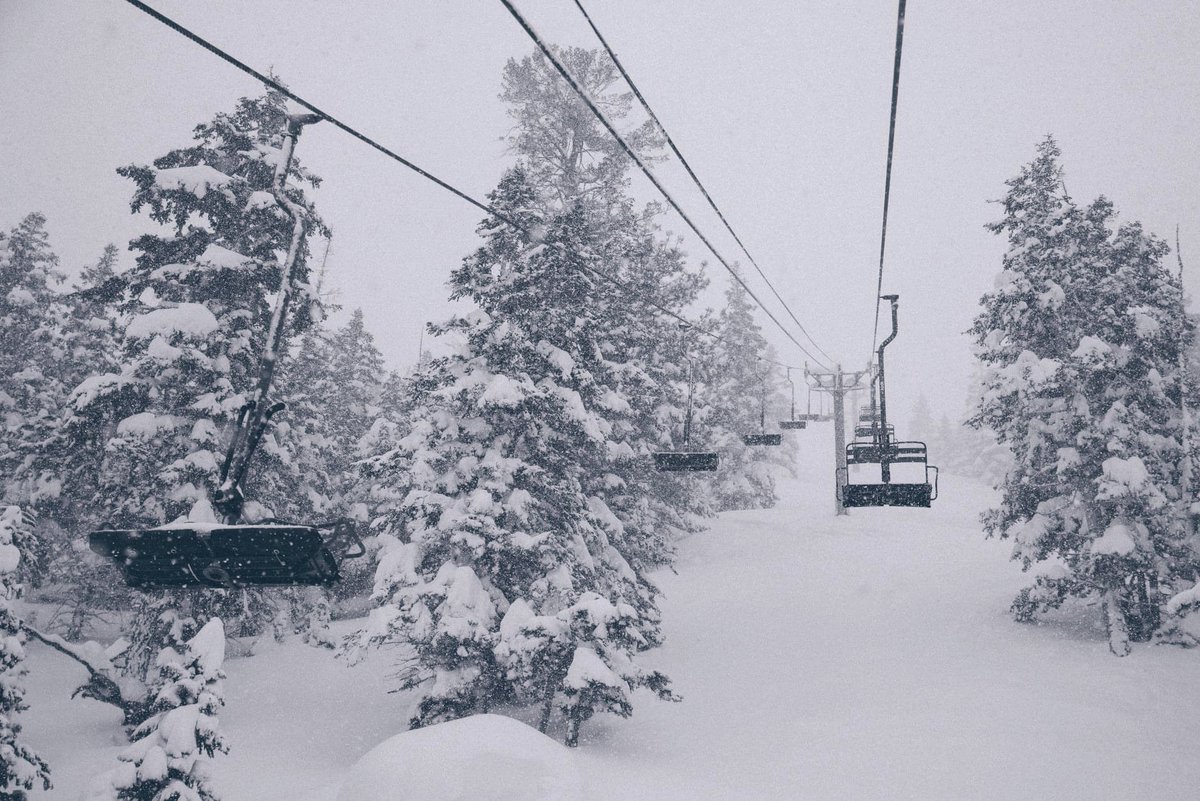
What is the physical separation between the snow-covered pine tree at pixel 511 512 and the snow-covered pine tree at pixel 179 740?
3.00 m

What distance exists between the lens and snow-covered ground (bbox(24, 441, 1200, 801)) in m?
12.0

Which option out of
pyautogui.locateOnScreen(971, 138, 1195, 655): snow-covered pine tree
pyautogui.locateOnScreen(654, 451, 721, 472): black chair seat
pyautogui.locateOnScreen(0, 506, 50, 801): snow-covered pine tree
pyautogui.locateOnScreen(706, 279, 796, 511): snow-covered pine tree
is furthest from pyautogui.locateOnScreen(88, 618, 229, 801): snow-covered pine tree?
pyautogui.locateOnScreen(706, 279, 796, 511): snow-covered pine tree

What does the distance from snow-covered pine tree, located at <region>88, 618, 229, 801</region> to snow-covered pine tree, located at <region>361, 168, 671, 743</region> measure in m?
3.00

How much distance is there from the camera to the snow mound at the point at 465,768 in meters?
8.71

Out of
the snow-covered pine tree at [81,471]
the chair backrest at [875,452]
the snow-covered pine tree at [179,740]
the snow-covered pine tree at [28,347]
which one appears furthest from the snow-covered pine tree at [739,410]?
the snow-covered pine tree at [28,347]

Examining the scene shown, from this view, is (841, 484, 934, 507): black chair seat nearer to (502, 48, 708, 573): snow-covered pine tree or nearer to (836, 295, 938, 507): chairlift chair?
(836, 295, 938, 507): chairlift chair

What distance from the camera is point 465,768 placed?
29.3 ft

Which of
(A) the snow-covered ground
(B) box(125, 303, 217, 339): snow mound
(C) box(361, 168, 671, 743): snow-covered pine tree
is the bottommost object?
(A) the snow-covered ground

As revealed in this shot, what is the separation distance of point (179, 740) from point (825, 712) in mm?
13351

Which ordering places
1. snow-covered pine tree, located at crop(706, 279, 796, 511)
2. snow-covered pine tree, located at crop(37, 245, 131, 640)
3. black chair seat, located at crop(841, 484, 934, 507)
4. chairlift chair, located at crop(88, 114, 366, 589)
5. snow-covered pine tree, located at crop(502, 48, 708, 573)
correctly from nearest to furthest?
chairlift chair, located at crop(88, 114, 366, 589), black chair seat, located at crop(841, 484, 934, 507), snow-covered pine tree, located at crop(37, 245, 131, 640), snow-covered pine tree, located at crop(502, 48, 708, 573), snow-covered pine tree, located at crop(706, 279, 796, 511)

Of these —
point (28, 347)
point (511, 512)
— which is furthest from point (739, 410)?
point (28, 347)

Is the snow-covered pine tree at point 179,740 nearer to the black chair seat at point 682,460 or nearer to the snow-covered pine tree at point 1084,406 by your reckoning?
the black chair seat at point 682,460

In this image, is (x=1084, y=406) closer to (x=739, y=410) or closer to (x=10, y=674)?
(x=739, y=410)

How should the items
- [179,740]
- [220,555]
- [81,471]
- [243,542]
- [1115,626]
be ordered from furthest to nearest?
[1115,626] < [81,471] < [179,740] < [220,555] < [243,542]
